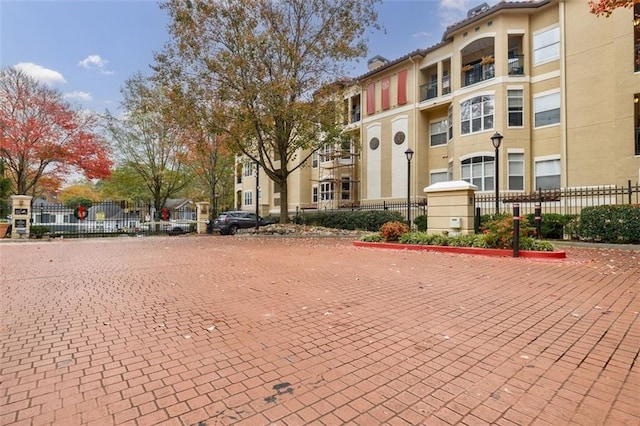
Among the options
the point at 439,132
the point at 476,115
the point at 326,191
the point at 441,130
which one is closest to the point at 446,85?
the point at 441,130

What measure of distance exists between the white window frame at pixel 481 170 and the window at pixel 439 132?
3624mm

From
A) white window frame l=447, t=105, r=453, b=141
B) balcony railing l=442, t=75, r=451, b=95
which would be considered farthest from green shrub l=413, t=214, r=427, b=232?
balcony railing l=442, t=75, r=451, b=95

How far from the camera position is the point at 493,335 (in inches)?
141

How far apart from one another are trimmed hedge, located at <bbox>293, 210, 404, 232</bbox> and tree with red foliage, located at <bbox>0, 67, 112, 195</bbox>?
13.8m

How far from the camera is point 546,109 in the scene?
1788 cm

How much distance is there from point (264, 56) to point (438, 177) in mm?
13497

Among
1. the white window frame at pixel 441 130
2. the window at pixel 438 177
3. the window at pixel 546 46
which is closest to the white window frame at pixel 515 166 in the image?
the window at pixel 438 177

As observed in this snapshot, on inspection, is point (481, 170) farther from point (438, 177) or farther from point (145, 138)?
point (145, 138)

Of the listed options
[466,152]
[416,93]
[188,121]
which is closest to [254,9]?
[188,121]

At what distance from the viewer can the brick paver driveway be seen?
7.52ft

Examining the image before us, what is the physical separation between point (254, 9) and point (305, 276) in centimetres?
1548

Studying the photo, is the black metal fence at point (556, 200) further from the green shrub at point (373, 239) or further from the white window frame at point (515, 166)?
the green shrub at point (373, 239)

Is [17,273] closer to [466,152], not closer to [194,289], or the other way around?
[194,289]

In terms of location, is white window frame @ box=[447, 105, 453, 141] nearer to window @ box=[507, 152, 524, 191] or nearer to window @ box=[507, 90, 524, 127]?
window @ box=[507, 90, 524, 127]
